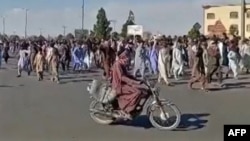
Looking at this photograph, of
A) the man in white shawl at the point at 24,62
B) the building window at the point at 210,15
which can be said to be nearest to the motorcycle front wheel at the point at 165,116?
the man in white shawl at the point at 24,62

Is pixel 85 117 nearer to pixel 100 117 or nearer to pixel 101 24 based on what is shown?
pixel 100 117

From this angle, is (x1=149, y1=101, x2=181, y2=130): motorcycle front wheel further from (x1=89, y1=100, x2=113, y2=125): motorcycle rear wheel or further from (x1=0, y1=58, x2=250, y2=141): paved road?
(x1=89, y1=100, x2=113, y2=125): motorcycle rear wheel

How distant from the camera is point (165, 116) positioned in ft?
31.9

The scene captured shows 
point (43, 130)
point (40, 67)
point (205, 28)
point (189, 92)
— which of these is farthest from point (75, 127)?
point (205, 28)

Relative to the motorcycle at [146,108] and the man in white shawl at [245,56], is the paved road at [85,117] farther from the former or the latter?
the man in white shawl at [245,56]

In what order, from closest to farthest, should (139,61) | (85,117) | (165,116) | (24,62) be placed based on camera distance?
(165,116), (85,117), (139,61), (24,62)

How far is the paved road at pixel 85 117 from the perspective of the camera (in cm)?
903

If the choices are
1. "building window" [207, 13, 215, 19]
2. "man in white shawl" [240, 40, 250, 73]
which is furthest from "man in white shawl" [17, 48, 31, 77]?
"building window" [207, 13, 215, 19]

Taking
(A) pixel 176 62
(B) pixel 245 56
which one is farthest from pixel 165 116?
(B) pixel 245 56

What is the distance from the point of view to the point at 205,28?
4227 inches

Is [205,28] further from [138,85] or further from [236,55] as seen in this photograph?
[138,85]

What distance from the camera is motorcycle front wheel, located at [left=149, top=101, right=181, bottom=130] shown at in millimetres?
9711

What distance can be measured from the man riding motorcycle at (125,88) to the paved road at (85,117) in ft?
1.23

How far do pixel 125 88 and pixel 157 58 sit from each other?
14573mm
